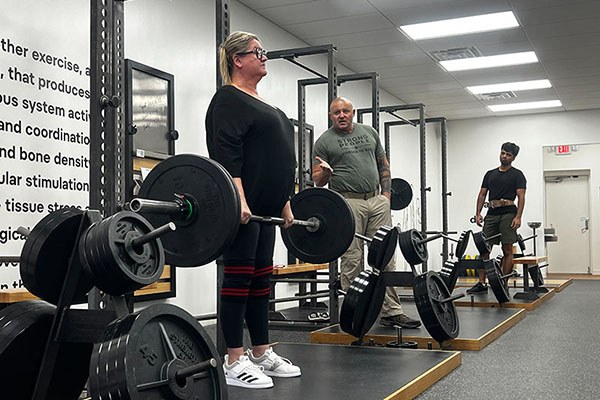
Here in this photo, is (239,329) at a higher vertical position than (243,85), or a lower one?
lower

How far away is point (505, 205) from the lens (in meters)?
5.73

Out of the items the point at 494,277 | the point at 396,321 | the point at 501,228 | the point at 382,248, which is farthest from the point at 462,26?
the point at 382,248

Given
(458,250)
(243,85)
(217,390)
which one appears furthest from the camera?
(458,250)

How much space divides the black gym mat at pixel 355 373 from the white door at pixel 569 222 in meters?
8.86

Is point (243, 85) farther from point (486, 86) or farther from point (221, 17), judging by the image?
point (486, 86)

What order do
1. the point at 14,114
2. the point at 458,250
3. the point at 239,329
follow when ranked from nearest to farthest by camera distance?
the point at 239,329 → the point at 14,114 → the point at 458,250

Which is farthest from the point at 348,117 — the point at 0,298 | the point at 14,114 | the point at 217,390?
the point at 217,390

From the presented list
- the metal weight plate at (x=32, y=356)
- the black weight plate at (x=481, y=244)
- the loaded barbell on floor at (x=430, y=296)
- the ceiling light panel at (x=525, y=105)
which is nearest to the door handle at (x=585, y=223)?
the ceiling light panel at (x=525, y=105)

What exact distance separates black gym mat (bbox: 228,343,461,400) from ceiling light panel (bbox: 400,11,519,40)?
376 centimetres

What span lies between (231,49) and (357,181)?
1.53 m

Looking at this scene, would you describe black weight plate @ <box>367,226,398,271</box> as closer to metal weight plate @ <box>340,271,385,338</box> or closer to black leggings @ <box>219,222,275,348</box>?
metal weight plate @ <box>340,271,385,338</box>

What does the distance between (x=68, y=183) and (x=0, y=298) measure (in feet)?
3.89

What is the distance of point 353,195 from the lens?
3699 mm

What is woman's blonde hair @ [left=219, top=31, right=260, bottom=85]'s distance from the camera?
7.52ft
